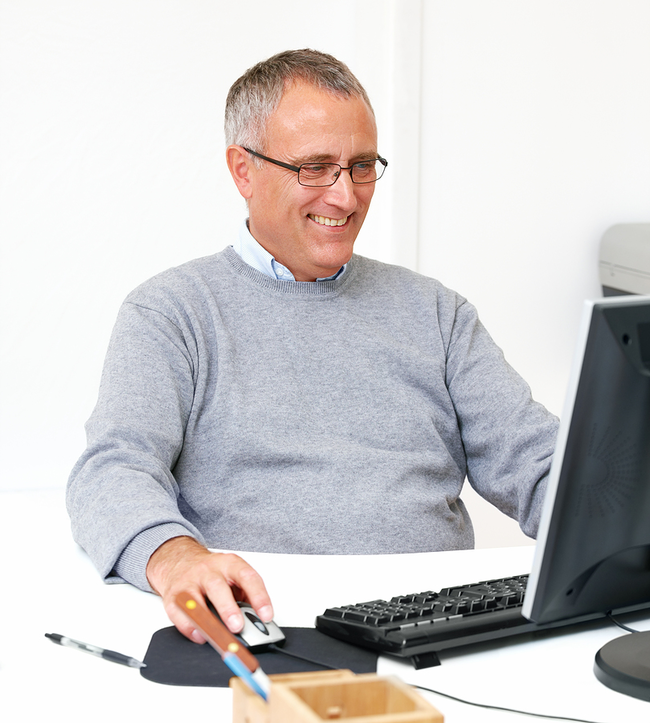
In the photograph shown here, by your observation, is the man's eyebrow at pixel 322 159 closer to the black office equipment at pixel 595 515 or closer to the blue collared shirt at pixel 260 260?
the blue collared shirt at pixel 260 260

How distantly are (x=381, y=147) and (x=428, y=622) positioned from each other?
1870 millimetres

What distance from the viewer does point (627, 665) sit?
2.66 ft

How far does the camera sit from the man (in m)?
1.41

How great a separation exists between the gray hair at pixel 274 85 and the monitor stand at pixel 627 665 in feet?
3.57

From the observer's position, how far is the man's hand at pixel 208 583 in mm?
873

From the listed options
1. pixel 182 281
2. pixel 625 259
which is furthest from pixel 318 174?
pixel 625 259

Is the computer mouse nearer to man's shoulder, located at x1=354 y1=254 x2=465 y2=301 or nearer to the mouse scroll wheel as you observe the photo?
the mouse scroll wheel

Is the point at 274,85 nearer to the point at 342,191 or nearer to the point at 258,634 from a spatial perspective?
the point at 342,191

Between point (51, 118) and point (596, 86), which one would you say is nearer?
point (51, 118)

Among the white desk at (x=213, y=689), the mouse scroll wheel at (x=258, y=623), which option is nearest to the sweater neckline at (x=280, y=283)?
the white desk at (x=213, y=689)

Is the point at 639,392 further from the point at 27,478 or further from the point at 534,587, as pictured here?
the point at 27,478

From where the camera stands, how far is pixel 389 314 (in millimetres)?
1665

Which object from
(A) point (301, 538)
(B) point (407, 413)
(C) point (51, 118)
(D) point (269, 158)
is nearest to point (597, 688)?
(A) point (301, 538)

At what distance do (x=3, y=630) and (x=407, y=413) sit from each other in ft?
2.70
